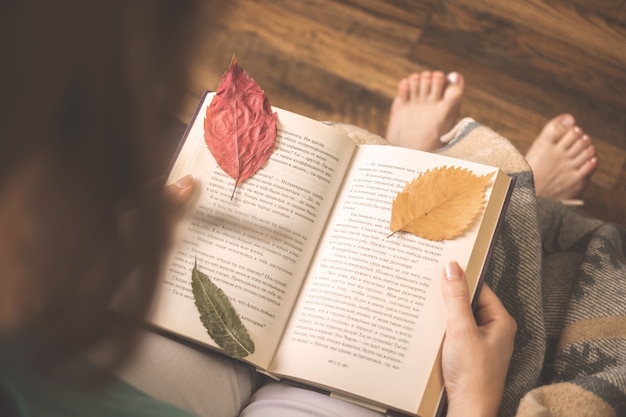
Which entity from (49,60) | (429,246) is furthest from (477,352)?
(49,60)

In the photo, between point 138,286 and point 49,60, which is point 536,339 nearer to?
point 138,286

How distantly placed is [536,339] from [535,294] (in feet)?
0.19

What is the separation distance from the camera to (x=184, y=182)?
0.72 metres

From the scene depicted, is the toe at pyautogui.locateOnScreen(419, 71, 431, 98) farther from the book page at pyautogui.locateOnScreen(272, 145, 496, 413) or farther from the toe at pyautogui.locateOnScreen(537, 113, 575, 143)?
the book page at pyautogui.locateOnScreen(272, 145, 496, 413)

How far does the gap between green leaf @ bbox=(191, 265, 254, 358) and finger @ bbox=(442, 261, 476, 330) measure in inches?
8.8

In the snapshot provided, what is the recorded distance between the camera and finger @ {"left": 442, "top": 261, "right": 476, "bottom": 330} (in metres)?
0.65

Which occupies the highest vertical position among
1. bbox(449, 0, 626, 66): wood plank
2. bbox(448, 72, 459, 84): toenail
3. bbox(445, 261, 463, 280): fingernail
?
bbox(449, 0, 626, 66): wood plank

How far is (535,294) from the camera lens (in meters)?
0.79

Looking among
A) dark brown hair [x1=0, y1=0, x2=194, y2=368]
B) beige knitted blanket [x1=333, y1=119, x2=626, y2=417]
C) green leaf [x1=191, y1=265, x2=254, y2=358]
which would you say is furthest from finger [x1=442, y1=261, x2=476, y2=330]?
dark brown hair [x1=0, y1=0, x2=194, y2=368]

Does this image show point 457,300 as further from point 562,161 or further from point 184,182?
point 562,161

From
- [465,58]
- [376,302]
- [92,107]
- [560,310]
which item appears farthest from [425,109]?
[92,107]

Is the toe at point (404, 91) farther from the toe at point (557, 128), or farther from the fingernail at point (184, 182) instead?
the fingernail at point (184, 182)

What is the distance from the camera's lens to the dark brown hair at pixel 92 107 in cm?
32

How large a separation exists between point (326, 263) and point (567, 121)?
26.8 inches
